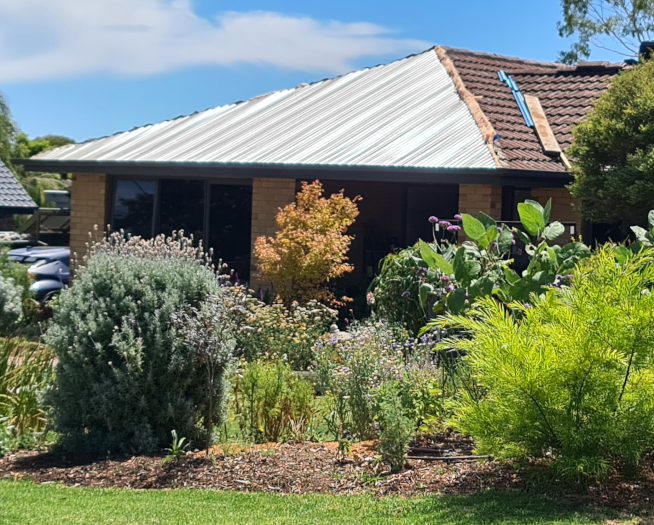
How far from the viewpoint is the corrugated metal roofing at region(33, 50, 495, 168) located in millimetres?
14500

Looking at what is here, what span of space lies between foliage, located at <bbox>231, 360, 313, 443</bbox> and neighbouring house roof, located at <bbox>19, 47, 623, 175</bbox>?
6128mm

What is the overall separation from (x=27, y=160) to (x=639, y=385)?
14.8 m

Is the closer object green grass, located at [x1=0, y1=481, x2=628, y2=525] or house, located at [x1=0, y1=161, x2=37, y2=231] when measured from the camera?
green grass, located at [x1=0, y1=481, x2=628, y2=525]

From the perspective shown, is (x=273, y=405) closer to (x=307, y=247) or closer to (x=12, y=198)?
(x=307, y=247)

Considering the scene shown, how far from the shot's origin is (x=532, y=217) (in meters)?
7.93

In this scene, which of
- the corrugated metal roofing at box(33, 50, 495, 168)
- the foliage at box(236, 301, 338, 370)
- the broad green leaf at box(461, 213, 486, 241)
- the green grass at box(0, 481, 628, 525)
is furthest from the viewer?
the corrugated metal roofing at box(33, 50, 495, 168)

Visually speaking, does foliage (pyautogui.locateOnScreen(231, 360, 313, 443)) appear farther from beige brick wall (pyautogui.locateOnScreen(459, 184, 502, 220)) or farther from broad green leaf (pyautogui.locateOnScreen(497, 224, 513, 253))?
beige brick wall (pyautogui.locateOnScreen(459, 184, 502, 220))

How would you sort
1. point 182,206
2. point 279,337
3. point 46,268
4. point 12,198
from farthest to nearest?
point 12,198, point 46,268, point 182,206, point 279,337

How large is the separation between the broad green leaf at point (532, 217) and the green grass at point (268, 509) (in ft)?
9.71

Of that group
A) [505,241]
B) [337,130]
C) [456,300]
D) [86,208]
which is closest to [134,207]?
[86,208]

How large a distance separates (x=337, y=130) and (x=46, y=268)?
266 inches

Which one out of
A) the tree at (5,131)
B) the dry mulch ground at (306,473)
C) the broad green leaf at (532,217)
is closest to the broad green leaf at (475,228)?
the broad green leaf at (532,217)

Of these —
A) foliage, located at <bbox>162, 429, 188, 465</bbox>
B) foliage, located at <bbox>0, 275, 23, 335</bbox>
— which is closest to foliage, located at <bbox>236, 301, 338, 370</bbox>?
foliage, located at <bbox>162, 429, 188, 465</bbox>

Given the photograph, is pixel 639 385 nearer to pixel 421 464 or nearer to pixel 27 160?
pixel 421 464
